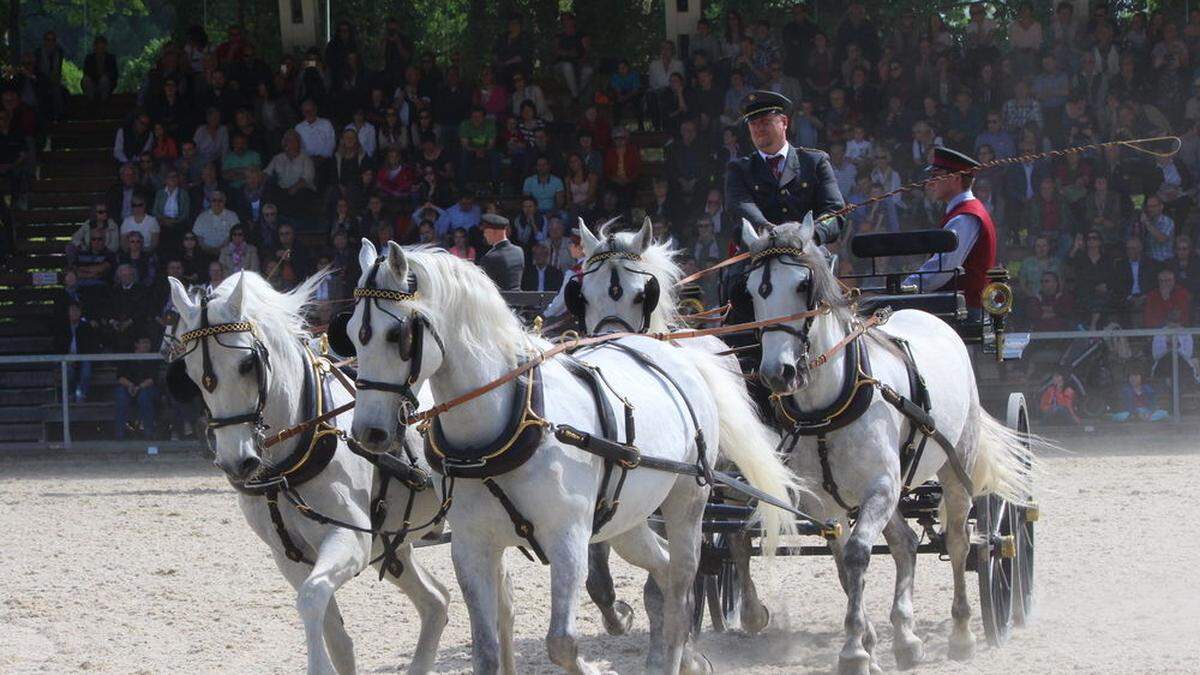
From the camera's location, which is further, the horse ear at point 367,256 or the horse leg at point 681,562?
the horse leg at point 681,562

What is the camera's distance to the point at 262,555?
9641 millimetres

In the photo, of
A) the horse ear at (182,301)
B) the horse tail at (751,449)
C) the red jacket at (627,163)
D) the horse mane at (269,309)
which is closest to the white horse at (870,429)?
the horse tail at (751,449)

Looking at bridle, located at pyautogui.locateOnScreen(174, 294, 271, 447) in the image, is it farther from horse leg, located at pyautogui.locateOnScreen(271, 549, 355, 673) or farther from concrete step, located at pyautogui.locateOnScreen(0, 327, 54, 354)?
concrete step, located at pyautogui.locateOnScreen(0, 327, 54, 354)

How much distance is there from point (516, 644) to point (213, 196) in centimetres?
1031

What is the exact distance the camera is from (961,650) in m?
6.85

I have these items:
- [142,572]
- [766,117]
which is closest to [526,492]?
[766,117]

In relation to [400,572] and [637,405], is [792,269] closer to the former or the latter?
[637,405]

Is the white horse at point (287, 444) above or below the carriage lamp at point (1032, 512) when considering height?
above

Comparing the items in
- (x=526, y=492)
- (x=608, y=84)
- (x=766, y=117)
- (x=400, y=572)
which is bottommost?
(x=400, y=572)

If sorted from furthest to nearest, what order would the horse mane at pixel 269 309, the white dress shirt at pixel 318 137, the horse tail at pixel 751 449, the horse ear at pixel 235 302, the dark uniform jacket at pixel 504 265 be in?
the white dress shirt at pixel 318 137 < the dark uniform jacket at pixel 504 265 < the horse tail at pixel 751 449 < the horse mane at pixel 269 309 < the horse ear at pixel 235 302

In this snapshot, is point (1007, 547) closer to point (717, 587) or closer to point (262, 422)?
point (717, 587)

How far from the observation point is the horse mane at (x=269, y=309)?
5641mm

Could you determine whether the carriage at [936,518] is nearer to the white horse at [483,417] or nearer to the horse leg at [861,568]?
the horse leg at [861,568]

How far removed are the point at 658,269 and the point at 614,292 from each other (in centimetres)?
33
